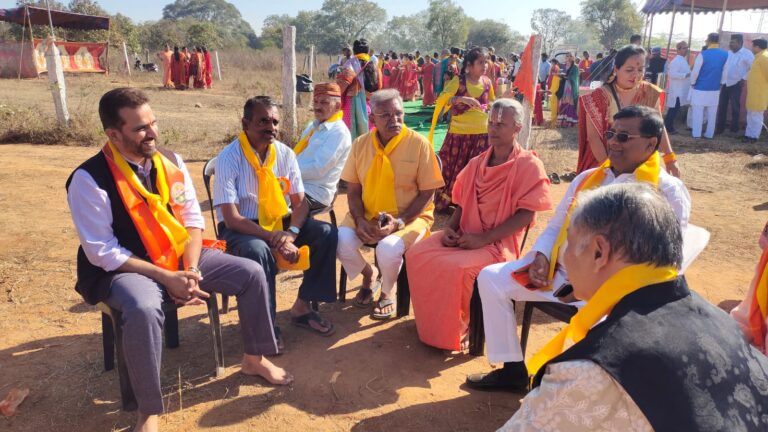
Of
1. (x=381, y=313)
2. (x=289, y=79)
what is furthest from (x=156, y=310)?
(x=289, y=79)

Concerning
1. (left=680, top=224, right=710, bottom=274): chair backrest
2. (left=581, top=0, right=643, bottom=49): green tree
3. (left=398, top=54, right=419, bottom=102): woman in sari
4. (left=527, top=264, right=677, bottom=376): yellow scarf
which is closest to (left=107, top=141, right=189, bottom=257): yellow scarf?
(left=527, top=264, right=677, bottom=376): yellow scarf

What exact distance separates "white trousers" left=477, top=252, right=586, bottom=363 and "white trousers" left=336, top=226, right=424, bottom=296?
0.82 m

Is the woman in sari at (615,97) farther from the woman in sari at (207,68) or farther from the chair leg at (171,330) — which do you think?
the woman in sari at (207,68)

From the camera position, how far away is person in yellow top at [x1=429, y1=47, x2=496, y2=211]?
19.5 feet

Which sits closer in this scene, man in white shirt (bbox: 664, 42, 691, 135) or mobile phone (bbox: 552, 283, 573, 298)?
mobile phone (bbox: 552, 283, 573, 298)

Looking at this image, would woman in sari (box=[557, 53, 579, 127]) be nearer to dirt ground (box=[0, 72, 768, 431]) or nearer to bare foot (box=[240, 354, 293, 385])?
dirt ground (box=[0, 72, 768, 431])

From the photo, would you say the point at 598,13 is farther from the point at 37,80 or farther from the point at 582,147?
the point at 582,147

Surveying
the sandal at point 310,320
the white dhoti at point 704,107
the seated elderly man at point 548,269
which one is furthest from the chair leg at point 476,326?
the white dhoti at point 704,107

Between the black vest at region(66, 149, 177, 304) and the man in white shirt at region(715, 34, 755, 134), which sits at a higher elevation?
the man in white shirt at region(715, 34, 755, 134)

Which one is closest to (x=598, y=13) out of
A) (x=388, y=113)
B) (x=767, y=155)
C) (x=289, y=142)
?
(x=767, y=155)

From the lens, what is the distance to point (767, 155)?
9398 millimetres

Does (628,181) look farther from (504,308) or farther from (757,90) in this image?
(757,90)

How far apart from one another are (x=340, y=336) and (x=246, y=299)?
0.84 meters

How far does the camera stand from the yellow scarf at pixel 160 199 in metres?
2.63
